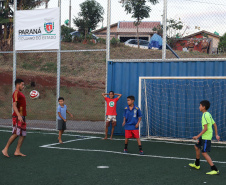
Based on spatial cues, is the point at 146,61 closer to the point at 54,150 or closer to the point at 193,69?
the point at 193,69

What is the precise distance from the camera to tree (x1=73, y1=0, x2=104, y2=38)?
17.7 metres

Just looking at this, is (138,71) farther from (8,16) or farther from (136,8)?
(8,16)

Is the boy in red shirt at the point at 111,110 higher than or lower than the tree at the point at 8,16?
lower

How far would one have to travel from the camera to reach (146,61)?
499 inches

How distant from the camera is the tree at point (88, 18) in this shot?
17734mm

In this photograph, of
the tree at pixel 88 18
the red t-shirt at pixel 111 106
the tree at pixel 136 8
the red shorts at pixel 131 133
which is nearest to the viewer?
the red shorts at pixel 131 133

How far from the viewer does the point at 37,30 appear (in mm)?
14562

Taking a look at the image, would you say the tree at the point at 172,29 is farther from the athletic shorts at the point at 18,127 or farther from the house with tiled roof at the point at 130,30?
the athletic shorts at the point at 18,127

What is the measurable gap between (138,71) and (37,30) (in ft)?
14.6

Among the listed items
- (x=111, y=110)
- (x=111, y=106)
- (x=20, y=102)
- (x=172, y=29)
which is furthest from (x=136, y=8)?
(x=20, y=102)

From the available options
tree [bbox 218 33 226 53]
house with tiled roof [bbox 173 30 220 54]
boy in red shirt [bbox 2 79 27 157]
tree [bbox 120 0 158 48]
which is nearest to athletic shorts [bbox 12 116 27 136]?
boy in red shirt [bbox 2 79 27 157]

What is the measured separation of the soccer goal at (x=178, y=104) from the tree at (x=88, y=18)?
610 centimetres

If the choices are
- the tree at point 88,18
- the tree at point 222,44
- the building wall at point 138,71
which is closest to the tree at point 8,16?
the tree at point 88,18

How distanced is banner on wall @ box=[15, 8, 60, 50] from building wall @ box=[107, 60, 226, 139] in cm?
262
